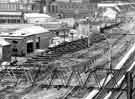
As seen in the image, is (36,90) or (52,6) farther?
(52,6)

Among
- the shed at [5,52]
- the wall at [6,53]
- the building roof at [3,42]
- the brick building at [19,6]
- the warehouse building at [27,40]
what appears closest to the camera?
the shed at [5,52]

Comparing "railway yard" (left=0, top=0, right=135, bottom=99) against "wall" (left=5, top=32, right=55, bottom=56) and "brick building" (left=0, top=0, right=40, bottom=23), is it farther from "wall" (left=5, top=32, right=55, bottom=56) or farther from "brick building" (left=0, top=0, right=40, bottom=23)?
"brick building" (left=0, top=0, right=40, bottom=23)

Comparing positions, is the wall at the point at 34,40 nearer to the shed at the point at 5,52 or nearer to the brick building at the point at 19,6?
the shed at the point at 5,52

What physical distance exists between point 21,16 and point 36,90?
26.9 metres

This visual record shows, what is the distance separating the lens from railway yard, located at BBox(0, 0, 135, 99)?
10398 mm

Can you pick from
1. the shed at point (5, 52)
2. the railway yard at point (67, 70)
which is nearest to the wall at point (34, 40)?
the railway yard at point (67, 70)

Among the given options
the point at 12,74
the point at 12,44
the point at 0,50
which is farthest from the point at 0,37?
the point at 12,74

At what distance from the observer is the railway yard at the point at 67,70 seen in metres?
10.4

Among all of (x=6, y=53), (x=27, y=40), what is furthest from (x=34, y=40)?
(x=6, y=53)

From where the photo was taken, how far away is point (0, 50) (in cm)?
1647

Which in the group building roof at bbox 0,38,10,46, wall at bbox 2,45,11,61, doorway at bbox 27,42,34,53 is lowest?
doorway at bbox 27,42,34,53

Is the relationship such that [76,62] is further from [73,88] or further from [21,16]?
→ [21,16]

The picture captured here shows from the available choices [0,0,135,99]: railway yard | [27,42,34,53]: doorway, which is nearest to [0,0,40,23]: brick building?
[0,0,135,99]: railway yard

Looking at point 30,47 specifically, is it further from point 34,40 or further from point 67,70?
point 67,70
